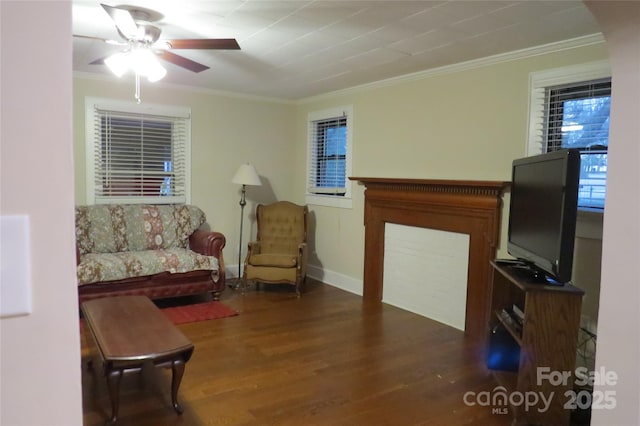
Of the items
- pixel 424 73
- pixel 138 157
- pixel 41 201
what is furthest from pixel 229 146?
pixel 41 201

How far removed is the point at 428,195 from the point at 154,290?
2.82m

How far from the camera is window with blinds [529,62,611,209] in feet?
10.2

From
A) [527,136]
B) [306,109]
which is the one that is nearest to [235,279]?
[306,109]

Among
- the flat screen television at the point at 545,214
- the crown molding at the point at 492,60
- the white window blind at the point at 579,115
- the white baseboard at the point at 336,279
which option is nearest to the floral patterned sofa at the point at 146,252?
the white baseboard at the point at 336,279

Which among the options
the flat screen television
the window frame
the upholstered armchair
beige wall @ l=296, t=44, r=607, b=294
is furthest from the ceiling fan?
the upholstered armchair

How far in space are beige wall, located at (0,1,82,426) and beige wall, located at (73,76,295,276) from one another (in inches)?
192

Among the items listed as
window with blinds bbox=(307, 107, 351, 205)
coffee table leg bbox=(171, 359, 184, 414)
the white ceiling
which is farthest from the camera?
window with blinds bbox=(307, 107, 351, 205)

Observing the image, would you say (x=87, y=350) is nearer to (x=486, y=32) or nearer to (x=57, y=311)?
(x=57, y=311)

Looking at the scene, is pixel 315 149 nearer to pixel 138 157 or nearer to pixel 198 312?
pixel 138 157

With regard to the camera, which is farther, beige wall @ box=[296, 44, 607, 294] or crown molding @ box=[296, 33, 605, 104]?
beige wall @ box=[296, 44, 607, 294]

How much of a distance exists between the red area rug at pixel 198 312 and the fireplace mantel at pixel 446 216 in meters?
1.58

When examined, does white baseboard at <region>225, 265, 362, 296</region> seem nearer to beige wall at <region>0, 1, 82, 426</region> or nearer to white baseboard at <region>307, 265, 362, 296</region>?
white baseboard at <region>307, 265, 362, 296</region>

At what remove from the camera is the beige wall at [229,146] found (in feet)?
17.5

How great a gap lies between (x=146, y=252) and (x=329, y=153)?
8.28 ft
